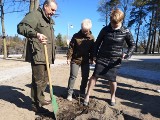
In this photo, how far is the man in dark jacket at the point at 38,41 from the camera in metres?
5.34

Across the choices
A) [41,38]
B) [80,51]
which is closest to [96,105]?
[80,51]

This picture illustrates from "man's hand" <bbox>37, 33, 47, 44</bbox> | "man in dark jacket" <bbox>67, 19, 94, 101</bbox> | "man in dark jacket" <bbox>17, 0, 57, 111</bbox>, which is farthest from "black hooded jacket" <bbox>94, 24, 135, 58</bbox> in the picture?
"man's hand" <bbox>37, 33, 47, 44</bbox>

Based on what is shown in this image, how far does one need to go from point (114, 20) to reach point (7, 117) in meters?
2.59

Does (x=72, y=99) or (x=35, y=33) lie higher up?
(x=35, y=33)

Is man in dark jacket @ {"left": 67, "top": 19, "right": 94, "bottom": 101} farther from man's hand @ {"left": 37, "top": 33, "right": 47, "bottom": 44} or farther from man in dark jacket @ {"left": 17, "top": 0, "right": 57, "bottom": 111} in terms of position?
man's hand @ {"left": 37, "top": 33, "right": 47, "bottom": 44}

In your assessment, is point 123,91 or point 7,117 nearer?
point 7,117

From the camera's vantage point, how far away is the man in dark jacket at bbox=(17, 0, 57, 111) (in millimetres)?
5337

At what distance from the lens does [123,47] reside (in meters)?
6.21

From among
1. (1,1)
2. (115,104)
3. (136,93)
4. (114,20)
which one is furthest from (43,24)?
(1,1)

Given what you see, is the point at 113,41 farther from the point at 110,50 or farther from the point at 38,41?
the point at 38,41

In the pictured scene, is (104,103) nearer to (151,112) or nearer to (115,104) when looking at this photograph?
(115,104)

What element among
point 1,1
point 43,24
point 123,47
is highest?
point 1,1

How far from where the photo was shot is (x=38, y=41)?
551 cm

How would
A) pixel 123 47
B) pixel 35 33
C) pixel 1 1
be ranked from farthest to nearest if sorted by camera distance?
1. pixel 1 1
2. pixel 123 47
3. pixel 35 33
